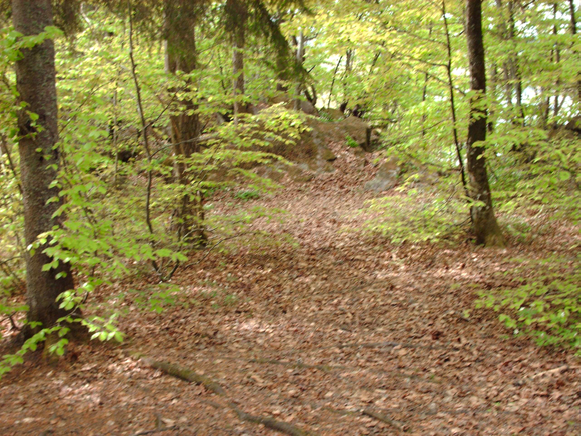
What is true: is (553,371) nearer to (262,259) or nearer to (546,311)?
(546,311)

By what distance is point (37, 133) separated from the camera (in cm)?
461

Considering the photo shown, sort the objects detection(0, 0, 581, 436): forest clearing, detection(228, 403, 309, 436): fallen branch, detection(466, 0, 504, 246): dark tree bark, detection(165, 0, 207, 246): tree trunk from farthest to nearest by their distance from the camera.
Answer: detection(466, 0, 504, 246): dark tree bark
detection(165, 0, 207, 246): tree trunk
detection(0, 0, 581, 436): forest clearing
detection(228, 403, 309, 436): fallen branch

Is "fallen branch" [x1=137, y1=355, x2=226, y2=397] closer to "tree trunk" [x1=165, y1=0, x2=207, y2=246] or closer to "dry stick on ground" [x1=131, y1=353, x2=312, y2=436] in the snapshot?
"dry stick on ground" [x1=131, y1=353, x2=312, y2=436]

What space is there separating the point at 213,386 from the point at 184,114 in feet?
18.5

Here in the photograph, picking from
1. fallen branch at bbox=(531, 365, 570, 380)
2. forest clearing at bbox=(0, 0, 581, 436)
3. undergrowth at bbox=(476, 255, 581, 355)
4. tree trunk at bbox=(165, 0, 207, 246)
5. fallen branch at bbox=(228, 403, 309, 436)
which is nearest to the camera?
fallen branch at bbox=(228, 403, 309, 436)

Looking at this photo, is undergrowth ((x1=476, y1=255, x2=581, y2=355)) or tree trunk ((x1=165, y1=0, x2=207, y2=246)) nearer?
→ undergrowth ((x1=476, y1=255, x2=581, y2=355))

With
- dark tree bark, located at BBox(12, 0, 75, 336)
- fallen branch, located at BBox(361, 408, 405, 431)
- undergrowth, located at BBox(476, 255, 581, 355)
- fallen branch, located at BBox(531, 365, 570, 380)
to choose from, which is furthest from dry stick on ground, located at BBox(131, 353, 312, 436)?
undergrowth, located at BBox(476, 255, 581, 355)

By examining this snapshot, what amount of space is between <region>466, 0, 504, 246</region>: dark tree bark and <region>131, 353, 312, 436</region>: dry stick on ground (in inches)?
205

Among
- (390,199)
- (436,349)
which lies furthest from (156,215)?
(436,349)

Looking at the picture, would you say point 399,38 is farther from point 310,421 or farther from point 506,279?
point 310,421

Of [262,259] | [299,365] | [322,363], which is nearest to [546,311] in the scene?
[322,363]

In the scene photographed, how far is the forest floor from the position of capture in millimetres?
3822

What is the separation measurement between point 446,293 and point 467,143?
9.90ft

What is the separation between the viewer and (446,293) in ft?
21.8
